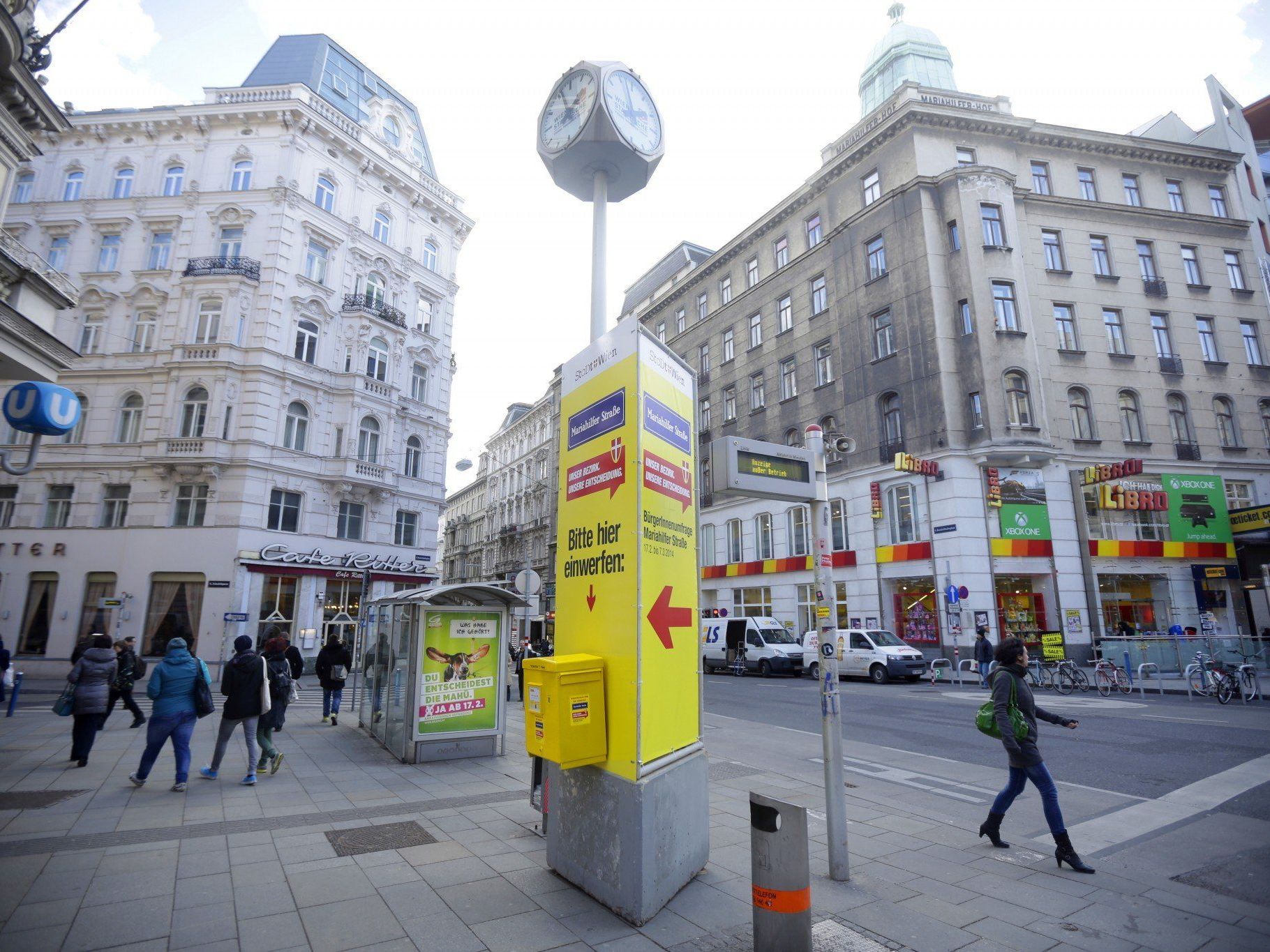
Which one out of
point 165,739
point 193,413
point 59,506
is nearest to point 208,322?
point 193,413

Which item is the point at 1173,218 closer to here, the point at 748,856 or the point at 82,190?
the point at 748,856

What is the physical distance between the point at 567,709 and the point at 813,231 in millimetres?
34821

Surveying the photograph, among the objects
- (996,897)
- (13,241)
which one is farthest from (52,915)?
(13,241)

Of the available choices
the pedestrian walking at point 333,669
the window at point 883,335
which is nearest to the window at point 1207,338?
the window at point 883,335

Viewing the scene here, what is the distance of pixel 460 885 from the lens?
489 cm

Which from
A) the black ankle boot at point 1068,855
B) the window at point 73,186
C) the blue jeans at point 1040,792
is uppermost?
the window at point 73,186

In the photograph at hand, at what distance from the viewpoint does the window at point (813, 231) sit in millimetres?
34250

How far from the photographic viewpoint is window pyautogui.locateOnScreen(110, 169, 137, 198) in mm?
29125

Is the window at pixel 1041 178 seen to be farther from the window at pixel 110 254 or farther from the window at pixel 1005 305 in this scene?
the window at pixel 110 254

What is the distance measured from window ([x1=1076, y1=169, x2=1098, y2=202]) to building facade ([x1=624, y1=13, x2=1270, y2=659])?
0.14m

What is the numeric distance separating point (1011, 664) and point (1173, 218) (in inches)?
1428

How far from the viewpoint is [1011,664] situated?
5961 mm

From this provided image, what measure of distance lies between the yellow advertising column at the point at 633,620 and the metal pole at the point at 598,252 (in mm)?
447

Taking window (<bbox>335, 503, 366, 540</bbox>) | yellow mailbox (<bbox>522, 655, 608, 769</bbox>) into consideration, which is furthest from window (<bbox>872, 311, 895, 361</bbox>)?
yellow mailbox (<bbox>522, 655, 608, 769</bbox>)
